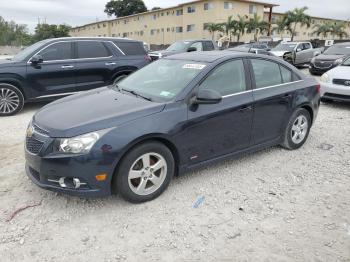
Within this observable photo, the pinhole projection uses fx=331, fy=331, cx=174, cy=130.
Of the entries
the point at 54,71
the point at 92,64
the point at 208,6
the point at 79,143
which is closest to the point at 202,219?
the point at 79,143

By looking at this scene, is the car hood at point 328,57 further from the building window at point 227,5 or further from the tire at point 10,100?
the building window at point 227,5

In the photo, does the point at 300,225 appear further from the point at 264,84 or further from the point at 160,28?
the point at 160,28

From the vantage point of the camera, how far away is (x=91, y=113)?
11.8ft

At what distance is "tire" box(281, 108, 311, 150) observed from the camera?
515 centimetres

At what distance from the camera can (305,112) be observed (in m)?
5.39

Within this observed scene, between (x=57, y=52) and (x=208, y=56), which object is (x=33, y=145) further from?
(x=57, y=52)

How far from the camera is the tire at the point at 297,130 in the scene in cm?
515

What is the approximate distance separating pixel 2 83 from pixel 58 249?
5.59 m

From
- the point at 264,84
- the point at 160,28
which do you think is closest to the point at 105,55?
the point at 264,84

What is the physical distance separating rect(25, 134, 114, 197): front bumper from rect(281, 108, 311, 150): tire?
3051 millimetres

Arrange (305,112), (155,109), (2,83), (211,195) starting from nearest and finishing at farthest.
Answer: (155,109)
(211,195)
(305,112)
(2,83)

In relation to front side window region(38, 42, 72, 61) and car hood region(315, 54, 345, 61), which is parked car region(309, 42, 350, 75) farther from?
front side window region(38, 42, 72, 61)

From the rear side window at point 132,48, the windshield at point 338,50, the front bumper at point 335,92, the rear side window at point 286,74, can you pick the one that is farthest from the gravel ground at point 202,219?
the windshield at point 338,50

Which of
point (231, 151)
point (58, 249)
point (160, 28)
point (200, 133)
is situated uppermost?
point (160, 28)
